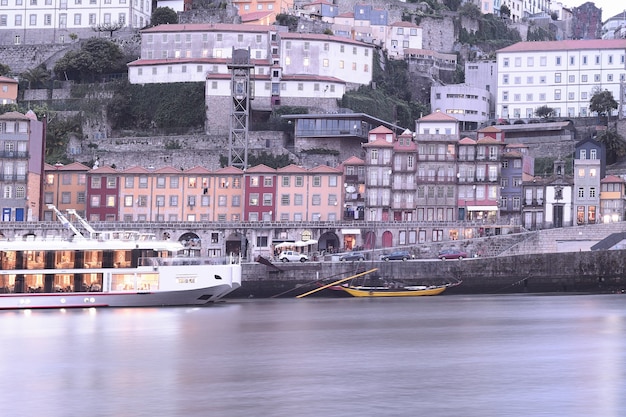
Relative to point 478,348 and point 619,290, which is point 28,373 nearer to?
point 478,348

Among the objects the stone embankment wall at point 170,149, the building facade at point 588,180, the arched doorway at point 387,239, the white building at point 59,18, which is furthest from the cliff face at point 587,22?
the arched doorway at point 387,239

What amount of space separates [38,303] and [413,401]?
27.6 metres

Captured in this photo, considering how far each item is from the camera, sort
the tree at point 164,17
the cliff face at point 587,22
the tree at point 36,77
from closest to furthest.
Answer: the tree at point 36,77 < the tree at point 164,17 < the cliff face at point 587,22

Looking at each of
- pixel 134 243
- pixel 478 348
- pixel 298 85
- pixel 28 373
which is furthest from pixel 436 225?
pixel 28 373

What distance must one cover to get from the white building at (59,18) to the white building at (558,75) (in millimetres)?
30194

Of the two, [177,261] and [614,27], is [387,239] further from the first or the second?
[614,27]

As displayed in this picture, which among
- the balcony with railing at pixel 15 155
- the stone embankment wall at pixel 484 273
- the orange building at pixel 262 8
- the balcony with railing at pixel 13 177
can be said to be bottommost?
the stone embankment wall at pixel 484 273

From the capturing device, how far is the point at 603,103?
103 metres

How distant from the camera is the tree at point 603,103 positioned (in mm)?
103312

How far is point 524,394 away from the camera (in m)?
34.2

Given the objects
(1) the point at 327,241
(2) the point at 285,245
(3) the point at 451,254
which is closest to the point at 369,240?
(1) the point at 327,241

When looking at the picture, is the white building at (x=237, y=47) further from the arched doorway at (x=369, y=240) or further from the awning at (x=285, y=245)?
the awning at (x=285, y=245)

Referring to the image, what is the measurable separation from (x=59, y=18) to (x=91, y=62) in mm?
9593

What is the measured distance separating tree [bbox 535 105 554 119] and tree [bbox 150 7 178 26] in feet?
98.0
